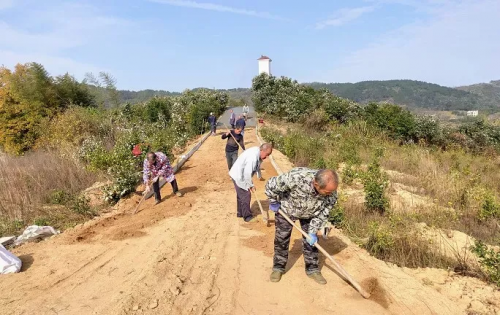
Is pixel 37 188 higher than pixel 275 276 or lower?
higher

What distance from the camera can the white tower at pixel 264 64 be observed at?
36.9m

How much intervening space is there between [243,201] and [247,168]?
0.89 metres

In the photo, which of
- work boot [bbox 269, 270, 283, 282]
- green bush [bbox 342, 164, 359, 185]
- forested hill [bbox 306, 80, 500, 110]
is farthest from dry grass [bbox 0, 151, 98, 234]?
forested hill [bbox 306, 80, 500, 110]

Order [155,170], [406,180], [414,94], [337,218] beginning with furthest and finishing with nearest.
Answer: [414,94]
[406,180]
[155,170]
[337,218]

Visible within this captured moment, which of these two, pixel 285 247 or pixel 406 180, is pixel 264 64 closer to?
pixel 406 180

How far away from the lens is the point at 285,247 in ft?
14.8

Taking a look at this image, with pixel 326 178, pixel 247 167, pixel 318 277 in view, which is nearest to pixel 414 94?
pixel 247 167

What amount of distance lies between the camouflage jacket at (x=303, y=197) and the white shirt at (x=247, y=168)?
165 cm

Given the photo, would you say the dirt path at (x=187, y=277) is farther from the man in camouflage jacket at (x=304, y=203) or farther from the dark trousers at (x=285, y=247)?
the man in camouflage jacket at (x=304, y=203)

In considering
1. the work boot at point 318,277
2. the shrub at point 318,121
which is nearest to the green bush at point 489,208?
the work boot at point 318,277

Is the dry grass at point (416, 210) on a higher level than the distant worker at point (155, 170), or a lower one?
lower

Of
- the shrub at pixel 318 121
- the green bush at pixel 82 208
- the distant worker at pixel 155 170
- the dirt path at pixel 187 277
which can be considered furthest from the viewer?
the shrub at pixel 318 121

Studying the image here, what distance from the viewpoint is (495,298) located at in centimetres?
438

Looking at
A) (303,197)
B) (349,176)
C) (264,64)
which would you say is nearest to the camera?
(303,197)
